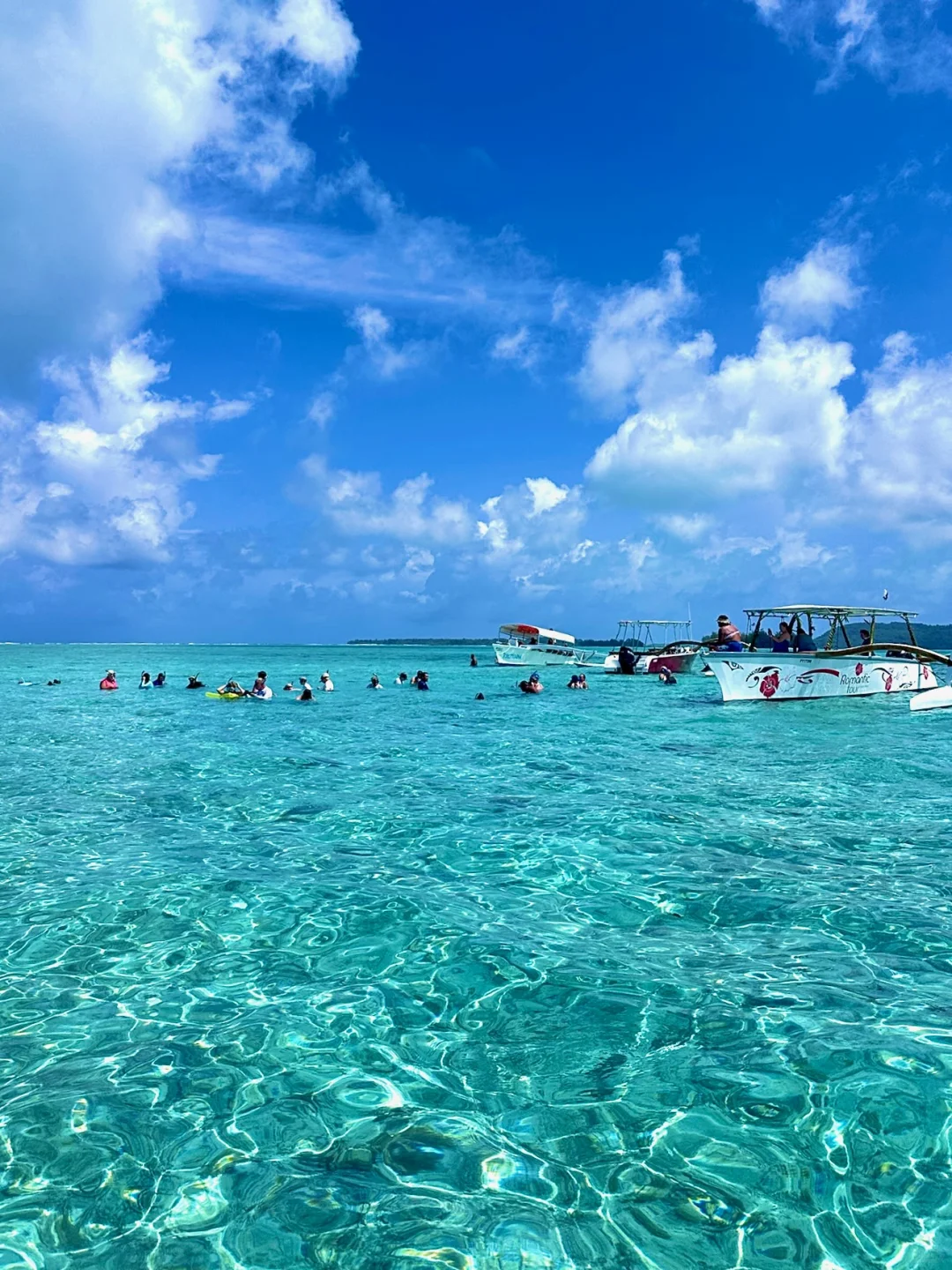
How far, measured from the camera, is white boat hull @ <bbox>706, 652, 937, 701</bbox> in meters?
32.6

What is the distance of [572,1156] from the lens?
491cm

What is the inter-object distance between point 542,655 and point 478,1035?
72.9 meters

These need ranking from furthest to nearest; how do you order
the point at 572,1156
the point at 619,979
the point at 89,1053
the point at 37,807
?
the point at 37,807
the point at 619,979
the point at 89,1053
the point at 572,1156

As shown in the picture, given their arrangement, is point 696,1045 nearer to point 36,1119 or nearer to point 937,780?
point 36,1119

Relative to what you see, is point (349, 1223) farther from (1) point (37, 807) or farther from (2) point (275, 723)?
(2) point (275, 723)

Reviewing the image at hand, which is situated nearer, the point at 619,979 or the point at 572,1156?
the point at 572,1156

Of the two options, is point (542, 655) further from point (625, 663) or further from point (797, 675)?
point (797, 675)

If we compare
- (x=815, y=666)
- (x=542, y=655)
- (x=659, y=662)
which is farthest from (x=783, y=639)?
(x=542, y=655)

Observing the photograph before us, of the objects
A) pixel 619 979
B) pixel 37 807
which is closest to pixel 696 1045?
pixel 619 979

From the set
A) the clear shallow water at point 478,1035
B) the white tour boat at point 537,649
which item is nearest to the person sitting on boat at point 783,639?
the clear shallow water at point 478,1035

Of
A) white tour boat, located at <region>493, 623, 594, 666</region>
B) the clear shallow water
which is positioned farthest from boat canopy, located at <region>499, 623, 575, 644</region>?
the clear shallow water

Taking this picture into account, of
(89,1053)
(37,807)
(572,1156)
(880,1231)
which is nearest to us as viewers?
(880,1231)

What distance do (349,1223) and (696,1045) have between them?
123 inches

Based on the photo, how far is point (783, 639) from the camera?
121ft
